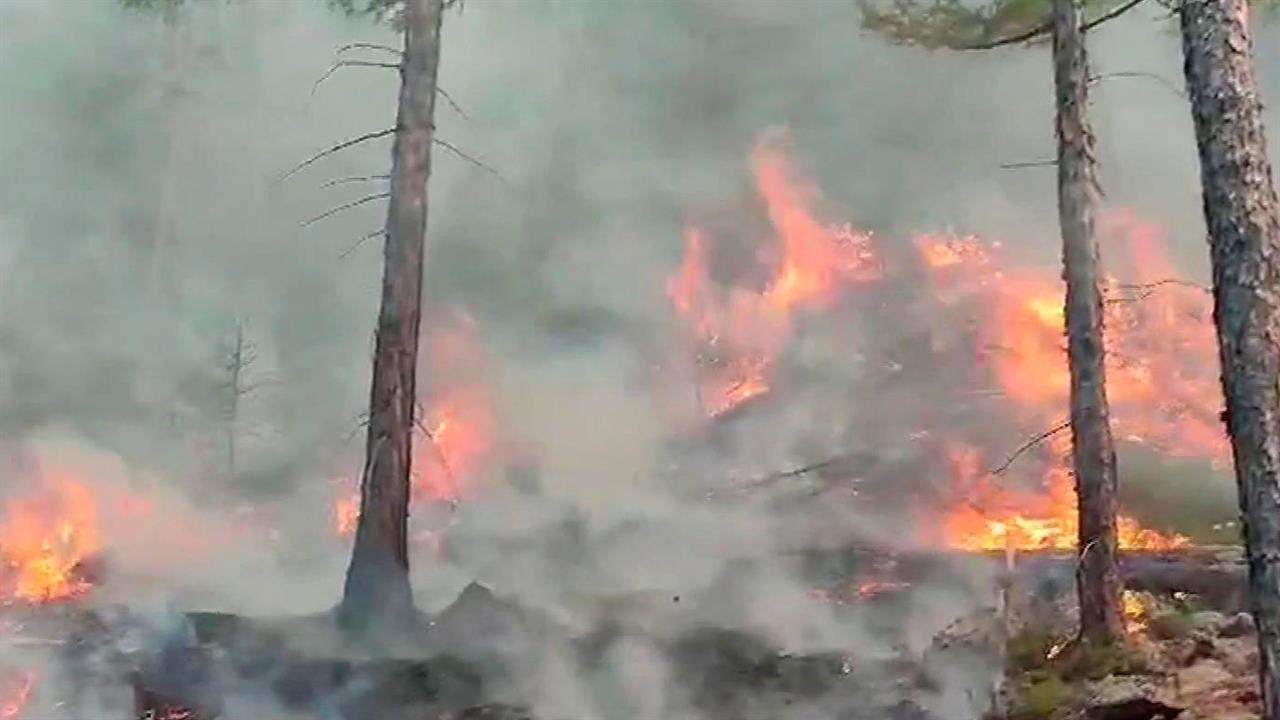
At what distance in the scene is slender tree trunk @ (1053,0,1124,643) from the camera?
7.47m

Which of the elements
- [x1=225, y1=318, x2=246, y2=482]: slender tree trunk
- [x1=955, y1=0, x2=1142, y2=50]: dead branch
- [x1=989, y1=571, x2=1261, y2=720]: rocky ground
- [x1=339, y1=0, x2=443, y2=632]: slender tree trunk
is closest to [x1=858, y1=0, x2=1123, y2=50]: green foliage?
[x1=955, y1=0, x2=1142, y2=50]: dead branch

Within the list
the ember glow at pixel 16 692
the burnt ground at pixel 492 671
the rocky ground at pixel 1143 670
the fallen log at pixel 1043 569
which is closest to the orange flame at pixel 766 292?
the fallen log at pixel 1043 569

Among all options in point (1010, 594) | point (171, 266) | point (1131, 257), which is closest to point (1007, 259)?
point (1131, 257)

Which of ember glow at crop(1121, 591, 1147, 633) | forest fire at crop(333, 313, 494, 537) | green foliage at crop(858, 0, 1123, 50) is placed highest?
green foliage at crop(858, 0, 1123, 50)

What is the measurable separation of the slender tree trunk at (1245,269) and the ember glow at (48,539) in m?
10.4

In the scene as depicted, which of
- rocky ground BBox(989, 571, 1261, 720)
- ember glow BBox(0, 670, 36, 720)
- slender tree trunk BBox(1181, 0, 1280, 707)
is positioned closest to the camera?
slender tree trunk BBox(1181, 0, 1280, 707)

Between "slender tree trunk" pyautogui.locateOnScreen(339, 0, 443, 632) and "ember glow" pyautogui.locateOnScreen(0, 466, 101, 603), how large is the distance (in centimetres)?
464

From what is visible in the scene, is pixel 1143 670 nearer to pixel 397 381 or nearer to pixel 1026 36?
pixel 1026 36

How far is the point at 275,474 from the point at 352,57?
6922mm

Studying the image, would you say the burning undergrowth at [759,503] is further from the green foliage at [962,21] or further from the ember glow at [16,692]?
the green foliage at [962,21]

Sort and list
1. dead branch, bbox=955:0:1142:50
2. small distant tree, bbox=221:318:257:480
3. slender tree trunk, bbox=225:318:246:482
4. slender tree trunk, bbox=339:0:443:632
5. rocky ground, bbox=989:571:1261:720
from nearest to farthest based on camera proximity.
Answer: rocky ground, bbox=989:571:1261:720
slender tree trunk, bbox=339:0:443:632
dead branch, bbox=955:0:1142:50
slender tree trunk, bbox=225:318:246:482
small distant tree, bbox=221:318:257:480

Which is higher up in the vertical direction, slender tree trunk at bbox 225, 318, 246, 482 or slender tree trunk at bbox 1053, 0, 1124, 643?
slender tree trunk at bbox 225, 318, 246, 482

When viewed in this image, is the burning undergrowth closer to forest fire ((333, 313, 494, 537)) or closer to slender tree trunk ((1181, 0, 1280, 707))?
forest fire ((333, 313, 494, 537))

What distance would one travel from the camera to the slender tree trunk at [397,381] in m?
8.47
